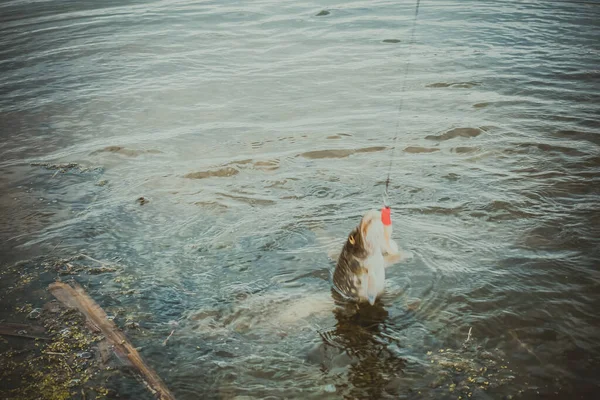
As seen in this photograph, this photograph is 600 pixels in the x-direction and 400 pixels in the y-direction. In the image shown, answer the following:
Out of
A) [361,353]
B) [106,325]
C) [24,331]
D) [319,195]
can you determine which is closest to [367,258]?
[361,353]

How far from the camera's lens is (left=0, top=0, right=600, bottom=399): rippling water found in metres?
3.78

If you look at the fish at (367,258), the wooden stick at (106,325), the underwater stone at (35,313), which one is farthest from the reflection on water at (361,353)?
the underwater stone at (35,313)

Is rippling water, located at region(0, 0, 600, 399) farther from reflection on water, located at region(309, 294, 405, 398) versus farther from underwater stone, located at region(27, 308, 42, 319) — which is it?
underwater stone, located at region(27, 308, 42, 319)

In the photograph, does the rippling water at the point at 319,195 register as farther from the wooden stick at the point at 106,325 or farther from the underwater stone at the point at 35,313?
the underwater stone at the point at 35,313

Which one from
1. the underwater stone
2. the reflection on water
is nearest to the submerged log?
the underwater stone

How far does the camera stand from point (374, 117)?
27.2 ft

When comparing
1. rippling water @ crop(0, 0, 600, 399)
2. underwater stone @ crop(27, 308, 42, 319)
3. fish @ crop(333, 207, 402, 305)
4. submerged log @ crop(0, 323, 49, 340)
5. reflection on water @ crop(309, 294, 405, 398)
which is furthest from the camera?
underwater stone @ crop(27, 308, 42, 319)

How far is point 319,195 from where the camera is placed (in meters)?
5.95

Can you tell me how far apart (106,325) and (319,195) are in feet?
9.36

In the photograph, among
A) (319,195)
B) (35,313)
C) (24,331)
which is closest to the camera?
(24,331)

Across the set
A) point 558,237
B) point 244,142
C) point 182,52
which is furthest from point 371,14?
point 558,237

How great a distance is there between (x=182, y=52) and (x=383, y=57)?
16.7 feet

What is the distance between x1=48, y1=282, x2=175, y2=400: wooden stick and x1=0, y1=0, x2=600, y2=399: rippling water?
0.29ft

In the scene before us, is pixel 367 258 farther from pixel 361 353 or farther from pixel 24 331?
pixel 24 331
